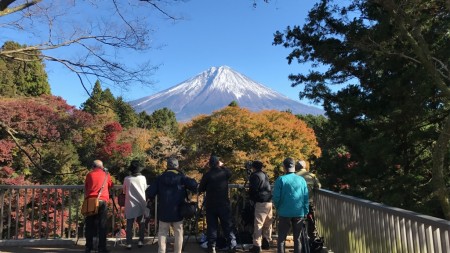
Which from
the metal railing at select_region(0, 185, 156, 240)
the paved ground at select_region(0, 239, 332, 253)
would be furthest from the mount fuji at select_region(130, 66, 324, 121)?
the paved ground at select_region(0, 239, 332, 253)

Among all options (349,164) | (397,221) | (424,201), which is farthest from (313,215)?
(349,164)

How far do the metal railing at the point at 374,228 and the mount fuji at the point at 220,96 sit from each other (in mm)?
103884

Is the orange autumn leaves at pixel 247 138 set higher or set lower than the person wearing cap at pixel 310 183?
higher

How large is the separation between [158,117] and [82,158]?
18.0 meters

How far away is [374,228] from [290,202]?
146 centimetres

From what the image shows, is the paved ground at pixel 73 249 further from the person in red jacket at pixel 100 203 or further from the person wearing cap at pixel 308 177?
the person wearing cap at pixel 308 177

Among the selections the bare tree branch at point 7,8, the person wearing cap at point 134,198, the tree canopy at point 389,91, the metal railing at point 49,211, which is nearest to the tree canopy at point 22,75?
the bare tree branch at point 7,8

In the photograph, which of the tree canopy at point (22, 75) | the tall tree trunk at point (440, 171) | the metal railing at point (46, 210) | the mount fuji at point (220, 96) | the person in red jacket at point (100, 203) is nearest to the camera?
the person in red jacket at point (100, 203)

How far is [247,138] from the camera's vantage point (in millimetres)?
31688

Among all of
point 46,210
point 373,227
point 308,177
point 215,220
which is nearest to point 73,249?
point 46,210

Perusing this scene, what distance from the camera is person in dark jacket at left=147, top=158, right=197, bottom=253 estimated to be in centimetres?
588

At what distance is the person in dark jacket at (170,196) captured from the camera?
231 inches

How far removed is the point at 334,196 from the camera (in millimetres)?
5922

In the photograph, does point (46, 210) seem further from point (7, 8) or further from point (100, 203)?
point (7, 8)
